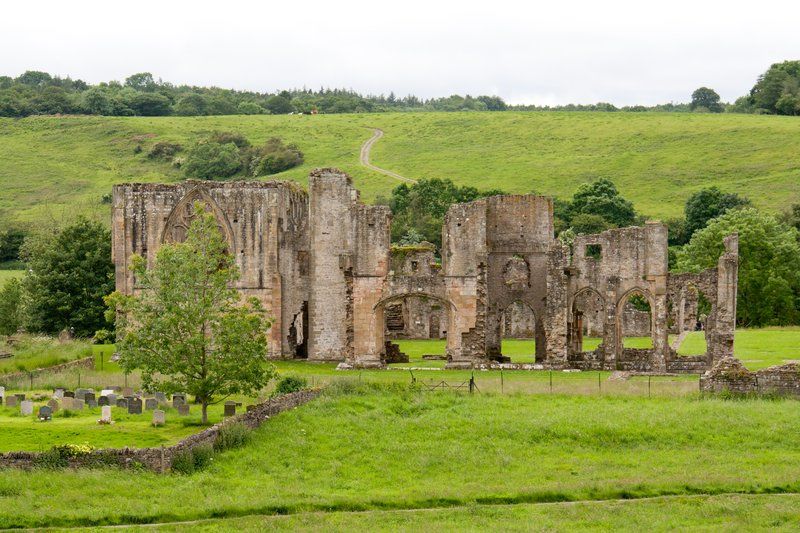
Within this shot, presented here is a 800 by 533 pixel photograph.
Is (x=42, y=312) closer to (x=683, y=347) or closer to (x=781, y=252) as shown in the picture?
(x=683, y=347)

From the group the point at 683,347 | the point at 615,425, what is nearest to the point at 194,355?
the point at 615,425

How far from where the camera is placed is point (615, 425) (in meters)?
38.6

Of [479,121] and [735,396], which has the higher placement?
[479,121]

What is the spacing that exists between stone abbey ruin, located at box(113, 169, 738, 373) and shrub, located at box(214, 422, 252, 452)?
776 inches

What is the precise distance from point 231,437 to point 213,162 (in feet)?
295

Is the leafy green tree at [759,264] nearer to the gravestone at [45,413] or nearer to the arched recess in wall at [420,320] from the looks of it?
the arched recess in wall at [420,320]

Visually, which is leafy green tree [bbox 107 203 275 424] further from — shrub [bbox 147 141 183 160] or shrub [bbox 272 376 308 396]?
shrub [bbox 147 141 183 160]

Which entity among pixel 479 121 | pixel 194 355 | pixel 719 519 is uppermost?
pixel 479 121

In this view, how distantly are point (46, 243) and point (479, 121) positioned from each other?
76718 millimetres

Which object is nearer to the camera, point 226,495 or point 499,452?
A: point 226,495

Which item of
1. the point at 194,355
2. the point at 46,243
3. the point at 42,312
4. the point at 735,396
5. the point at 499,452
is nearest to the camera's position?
the point at 499,452

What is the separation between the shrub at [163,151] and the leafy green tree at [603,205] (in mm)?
46981

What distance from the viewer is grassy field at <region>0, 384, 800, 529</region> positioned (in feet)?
101

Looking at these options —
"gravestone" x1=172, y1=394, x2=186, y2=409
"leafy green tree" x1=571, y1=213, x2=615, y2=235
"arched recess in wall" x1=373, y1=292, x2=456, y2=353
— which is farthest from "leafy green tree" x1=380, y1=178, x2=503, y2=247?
"gravestone" x1=172, y1=394, x2=186, y2=409
